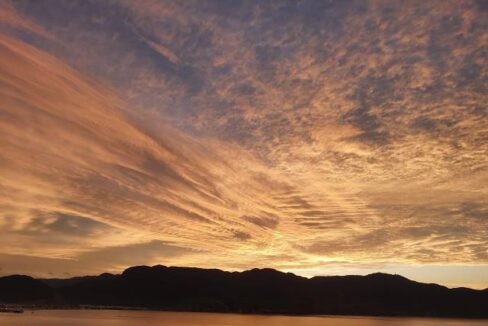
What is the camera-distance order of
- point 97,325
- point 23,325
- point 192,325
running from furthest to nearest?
1. point 192,325
2. point 97,325
3. point 23,325

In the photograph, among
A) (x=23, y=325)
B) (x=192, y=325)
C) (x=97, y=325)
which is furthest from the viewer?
(x=192, y=325)

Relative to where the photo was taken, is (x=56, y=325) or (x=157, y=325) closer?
(x=56, y=325)

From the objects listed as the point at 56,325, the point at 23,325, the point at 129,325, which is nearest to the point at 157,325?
the point at 129,325

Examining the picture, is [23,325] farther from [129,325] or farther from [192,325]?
[192,325]

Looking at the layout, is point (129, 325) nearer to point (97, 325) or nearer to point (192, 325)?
point (97, 325)

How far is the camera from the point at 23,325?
15400cm

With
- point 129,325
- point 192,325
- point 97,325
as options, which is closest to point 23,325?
point 97,325

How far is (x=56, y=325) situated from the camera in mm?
163625

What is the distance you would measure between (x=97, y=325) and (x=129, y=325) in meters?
12.2

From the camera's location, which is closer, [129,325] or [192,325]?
[129,325]

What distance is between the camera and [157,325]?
181 meters

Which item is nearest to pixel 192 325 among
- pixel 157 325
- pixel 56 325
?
pixel 157 325

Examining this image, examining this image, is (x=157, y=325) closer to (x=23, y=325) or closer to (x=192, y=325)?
(x=192, y=325)

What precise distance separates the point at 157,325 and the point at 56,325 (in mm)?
36259
